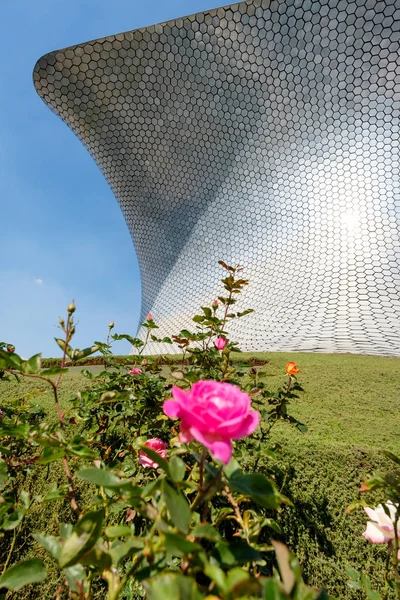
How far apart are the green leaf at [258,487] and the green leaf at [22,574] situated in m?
0.29

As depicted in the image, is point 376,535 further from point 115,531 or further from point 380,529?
point 115,531

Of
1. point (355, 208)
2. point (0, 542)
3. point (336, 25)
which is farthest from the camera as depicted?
point (355, 208)

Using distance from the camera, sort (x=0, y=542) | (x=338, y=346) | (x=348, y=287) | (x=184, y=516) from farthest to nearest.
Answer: (x=348, y=287) → (x=338, y=346) → (x=0, y=542) → (x=184, y=516)

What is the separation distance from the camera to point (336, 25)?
8625mm

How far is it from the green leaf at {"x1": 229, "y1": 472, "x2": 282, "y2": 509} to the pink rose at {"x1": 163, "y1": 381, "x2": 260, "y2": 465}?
3.0 inches

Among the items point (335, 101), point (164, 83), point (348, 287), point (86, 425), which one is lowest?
point (86, 425)

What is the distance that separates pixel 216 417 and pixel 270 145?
11.8 metres

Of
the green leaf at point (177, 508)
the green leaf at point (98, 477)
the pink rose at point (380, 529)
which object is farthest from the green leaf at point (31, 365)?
the pink rose at point (380, 529)

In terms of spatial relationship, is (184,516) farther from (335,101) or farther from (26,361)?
(335,101)

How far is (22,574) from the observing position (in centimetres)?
45

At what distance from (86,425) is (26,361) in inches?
50.1

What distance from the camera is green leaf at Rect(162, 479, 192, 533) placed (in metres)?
0.36

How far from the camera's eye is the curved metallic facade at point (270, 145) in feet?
29.1

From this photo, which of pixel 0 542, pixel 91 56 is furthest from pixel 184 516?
pixel 91 56
